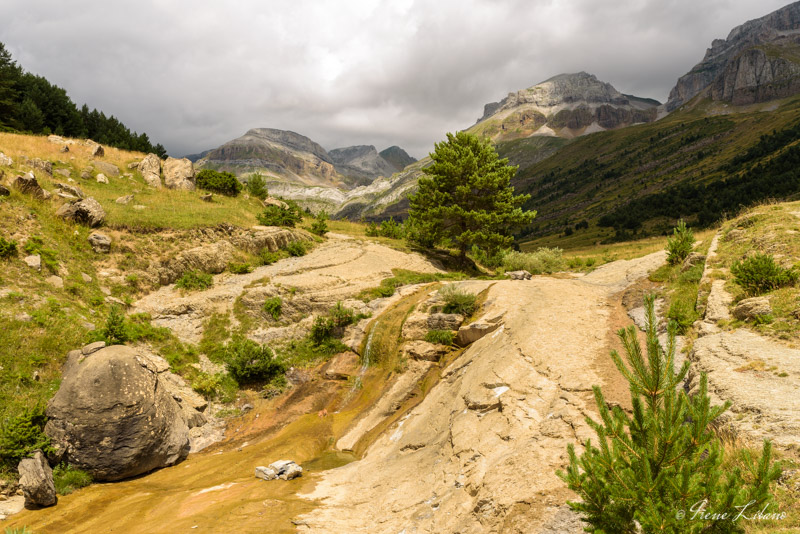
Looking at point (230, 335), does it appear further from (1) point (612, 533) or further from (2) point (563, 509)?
(1) point (612, 533)

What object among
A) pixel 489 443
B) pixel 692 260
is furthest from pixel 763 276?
pixel 489 443

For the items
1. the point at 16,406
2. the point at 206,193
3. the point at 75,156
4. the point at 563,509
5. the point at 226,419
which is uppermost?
the point at 75,156

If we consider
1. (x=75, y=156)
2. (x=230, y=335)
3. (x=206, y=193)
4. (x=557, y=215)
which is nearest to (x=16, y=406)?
(x=230, y=335)

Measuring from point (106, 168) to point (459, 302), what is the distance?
3447 centimetres

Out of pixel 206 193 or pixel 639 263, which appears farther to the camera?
pixel 206 193

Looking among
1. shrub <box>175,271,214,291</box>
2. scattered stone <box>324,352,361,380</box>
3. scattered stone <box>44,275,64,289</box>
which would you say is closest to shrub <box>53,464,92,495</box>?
scattered stone <box>44,275,64,289</box>

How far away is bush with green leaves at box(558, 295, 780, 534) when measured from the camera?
358cm

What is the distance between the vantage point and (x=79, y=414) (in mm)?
12047

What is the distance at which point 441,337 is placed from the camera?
56.3 feet

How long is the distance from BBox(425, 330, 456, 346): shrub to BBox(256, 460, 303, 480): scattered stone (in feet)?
26.4

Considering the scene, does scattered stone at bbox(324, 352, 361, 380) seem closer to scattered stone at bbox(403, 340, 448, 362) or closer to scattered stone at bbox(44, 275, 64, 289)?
scattered stone at bbox(403, 340, 448, 362)

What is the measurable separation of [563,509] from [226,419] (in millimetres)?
14752

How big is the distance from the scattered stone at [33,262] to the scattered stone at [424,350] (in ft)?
58.0

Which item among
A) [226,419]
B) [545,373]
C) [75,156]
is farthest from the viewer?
[75,156]
